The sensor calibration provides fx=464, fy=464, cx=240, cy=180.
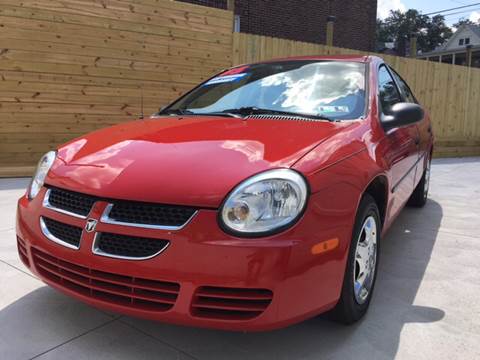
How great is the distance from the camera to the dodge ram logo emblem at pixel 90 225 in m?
2.02

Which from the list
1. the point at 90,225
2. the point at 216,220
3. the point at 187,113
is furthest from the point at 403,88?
the point at 90,225

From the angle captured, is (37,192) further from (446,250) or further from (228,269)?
(446,250)

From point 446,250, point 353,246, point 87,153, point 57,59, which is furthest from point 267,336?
point 57,59

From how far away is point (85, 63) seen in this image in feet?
21.2

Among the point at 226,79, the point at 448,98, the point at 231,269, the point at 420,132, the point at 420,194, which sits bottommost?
the point at 420,194

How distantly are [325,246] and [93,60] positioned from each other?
5.49 metres

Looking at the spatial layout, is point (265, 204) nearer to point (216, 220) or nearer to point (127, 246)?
point (216, 220)

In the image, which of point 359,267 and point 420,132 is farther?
point 420,132

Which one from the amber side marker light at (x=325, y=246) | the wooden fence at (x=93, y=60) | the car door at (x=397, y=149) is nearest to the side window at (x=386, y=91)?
the car door at (x=397, y=149)

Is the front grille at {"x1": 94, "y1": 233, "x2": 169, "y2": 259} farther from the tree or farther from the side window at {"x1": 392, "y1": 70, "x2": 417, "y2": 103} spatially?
the tree

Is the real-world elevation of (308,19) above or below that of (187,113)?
above

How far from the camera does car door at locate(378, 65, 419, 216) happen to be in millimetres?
2979

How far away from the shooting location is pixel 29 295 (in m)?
2.78

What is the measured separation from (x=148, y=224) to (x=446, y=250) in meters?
2.84
